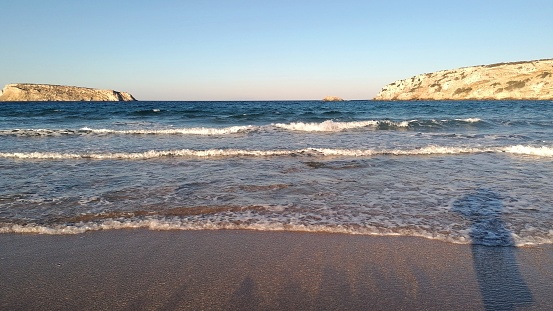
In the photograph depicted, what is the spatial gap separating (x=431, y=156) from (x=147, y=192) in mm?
9059

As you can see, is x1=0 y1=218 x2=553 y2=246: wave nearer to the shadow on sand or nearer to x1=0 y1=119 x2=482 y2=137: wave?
the shadow on sand

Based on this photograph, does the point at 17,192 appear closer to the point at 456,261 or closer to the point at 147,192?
the point at 147,192

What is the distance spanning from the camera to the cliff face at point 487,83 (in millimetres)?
76000

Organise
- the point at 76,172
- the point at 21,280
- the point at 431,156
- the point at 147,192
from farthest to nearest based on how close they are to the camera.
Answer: the point at 431,156 → the point at 76,172 → the point at 147,192 → the point at 21,280

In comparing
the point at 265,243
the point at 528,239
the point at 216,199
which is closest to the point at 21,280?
the point at 265,243

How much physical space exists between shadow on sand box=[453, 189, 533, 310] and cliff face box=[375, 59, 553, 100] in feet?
283

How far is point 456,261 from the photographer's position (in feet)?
12.7

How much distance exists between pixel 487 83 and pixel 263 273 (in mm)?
100399

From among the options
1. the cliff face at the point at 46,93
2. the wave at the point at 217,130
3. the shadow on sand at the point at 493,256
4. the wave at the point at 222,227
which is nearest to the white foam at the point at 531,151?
the shadow on sand at the point at 493,256

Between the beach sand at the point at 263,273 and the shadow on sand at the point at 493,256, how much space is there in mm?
18

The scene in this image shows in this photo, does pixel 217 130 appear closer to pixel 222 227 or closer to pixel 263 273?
pixel 222 227

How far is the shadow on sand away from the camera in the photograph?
10.1 feet

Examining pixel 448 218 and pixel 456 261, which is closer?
pixel 456 261

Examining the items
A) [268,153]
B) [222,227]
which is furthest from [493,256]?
[268,153]
